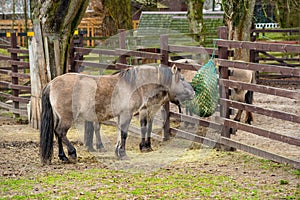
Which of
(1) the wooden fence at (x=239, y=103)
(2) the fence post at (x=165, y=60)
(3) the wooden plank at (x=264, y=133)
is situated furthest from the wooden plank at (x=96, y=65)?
(3) the wooden plank at (x=264, y=133)

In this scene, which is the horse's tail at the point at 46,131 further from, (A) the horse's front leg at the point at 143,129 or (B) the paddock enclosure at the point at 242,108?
(B) the paddock enclosure at the point at 242,108

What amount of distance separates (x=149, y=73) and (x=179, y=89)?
56cm

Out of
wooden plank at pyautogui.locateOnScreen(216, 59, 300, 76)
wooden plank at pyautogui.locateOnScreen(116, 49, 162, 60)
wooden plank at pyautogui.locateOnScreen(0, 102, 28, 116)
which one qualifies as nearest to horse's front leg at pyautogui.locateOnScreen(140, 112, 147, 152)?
wooden plank at pyautogui.locateOnScreen(116, 49, 162, 60)

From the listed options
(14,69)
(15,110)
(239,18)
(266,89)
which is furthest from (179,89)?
(239,18)

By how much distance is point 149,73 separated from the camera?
8.70 metres

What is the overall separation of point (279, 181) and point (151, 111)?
2.83m

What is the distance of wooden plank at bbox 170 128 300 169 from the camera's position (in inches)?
292

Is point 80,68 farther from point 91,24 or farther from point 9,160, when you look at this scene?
point 91,24

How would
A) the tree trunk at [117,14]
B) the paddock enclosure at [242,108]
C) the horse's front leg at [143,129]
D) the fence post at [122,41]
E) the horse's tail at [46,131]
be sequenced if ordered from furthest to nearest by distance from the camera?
the tree trunk at [117,14], the fence post at [122,41], the horse's front leg at [143,129], the horse's tail at [46,131], the paddock enclosure at [242,108]

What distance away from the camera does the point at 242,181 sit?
6.86 meters

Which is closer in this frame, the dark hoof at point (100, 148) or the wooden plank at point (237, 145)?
the wooden plank at point (237, 145)

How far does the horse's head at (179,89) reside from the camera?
880 cm

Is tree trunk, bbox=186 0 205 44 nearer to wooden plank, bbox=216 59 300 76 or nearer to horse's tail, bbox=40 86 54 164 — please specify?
wooden plank, bbox=216 59 300 76

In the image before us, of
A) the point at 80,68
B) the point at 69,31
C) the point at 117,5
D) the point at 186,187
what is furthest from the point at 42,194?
the point at 117,5
